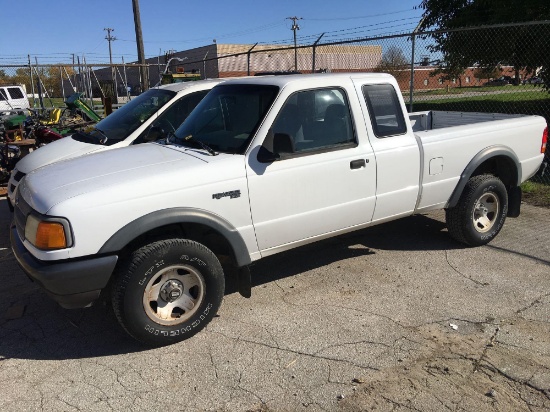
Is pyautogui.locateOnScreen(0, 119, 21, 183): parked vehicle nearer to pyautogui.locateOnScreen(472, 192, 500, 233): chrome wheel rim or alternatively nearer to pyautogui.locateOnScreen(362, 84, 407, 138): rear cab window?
pyautogui.locateOnScreen(362, 84, 407, 138): rear cab window

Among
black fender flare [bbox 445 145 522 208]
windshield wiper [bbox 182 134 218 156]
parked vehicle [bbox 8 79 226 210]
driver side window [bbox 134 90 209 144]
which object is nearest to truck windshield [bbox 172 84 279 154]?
windshield wiper [bbox 182 134 218 156]

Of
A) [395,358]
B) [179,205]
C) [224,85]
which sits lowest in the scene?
[395,358]

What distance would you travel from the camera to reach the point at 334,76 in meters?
4.46

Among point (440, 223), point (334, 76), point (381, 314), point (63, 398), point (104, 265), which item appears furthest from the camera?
point (440, 223)

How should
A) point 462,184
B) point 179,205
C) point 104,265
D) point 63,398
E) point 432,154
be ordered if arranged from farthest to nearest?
point 462,184 < point 432,154 < point 179,205 < point 104,265 < point 63,398

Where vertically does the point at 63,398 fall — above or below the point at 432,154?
below

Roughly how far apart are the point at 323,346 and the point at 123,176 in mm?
1901

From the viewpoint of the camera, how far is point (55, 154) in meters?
5.95

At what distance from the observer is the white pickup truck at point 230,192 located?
130 inches

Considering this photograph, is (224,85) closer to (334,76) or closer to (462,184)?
(334,76)

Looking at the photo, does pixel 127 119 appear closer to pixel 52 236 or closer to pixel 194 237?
pixel 194 237

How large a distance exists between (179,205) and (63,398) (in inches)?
56.5

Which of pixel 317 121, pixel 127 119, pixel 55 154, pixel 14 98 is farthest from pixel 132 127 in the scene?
pixel 14 98

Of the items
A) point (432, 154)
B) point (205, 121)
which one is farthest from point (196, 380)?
point (432, 154)
